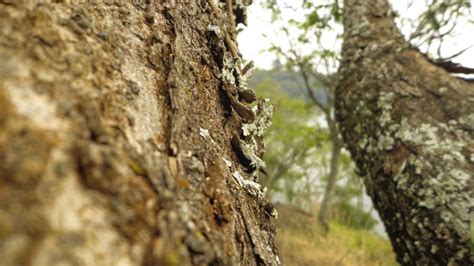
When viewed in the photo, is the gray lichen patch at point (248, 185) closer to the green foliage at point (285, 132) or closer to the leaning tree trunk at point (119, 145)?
the leaning tree trunk at point (119, 145)

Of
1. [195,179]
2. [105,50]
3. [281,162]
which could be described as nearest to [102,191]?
[195,179]

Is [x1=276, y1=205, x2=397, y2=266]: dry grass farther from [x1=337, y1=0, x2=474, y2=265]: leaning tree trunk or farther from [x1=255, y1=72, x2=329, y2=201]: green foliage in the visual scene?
[x1=337, y1=0, x2=474, y2=265]: leaning tree trunk

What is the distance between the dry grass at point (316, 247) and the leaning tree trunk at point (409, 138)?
333cm

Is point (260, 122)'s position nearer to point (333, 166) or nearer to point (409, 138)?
point (409, 138)

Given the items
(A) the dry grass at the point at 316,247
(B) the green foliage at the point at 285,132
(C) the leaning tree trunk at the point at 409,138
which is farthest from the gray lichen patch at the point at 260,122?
(B) the green foliage at the point at 285,132

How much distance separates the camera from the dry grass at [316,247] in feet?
20.7

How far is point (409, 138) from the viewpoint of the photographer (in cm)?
165

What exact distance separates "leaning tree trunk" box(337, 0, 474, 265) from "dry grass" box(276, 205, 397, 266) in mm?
3335

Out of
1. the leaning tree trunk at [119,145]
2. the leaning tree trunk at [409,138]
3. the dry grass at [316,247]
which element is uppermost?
the leaning tree trunk at [409,138]

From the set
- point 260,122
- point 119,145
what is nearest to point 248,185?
point 260,122

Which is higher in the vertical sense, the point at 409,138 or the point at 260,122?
the point at 409,138

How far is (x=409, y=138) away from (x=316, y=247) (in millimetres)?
6157

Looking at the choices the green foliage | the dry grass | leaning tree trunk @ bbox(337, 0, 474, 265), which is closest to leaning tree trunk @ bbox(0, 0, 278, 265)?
leaning tree trunk @ bbox(337, 0, 474, 265)

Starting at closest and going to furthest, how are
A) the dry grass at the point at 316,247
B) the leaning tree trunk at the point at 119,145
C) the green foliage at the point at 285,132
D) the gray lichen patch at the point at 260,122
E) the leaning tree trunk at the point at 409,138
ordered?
the leaning tree trunk at the point at 119,145
the gray lichen patch at the point at 260,122
the leaning tree trunk at the point at 409,138
the dry grass at the point at 316,247
the green foliage at the point at 285,132
